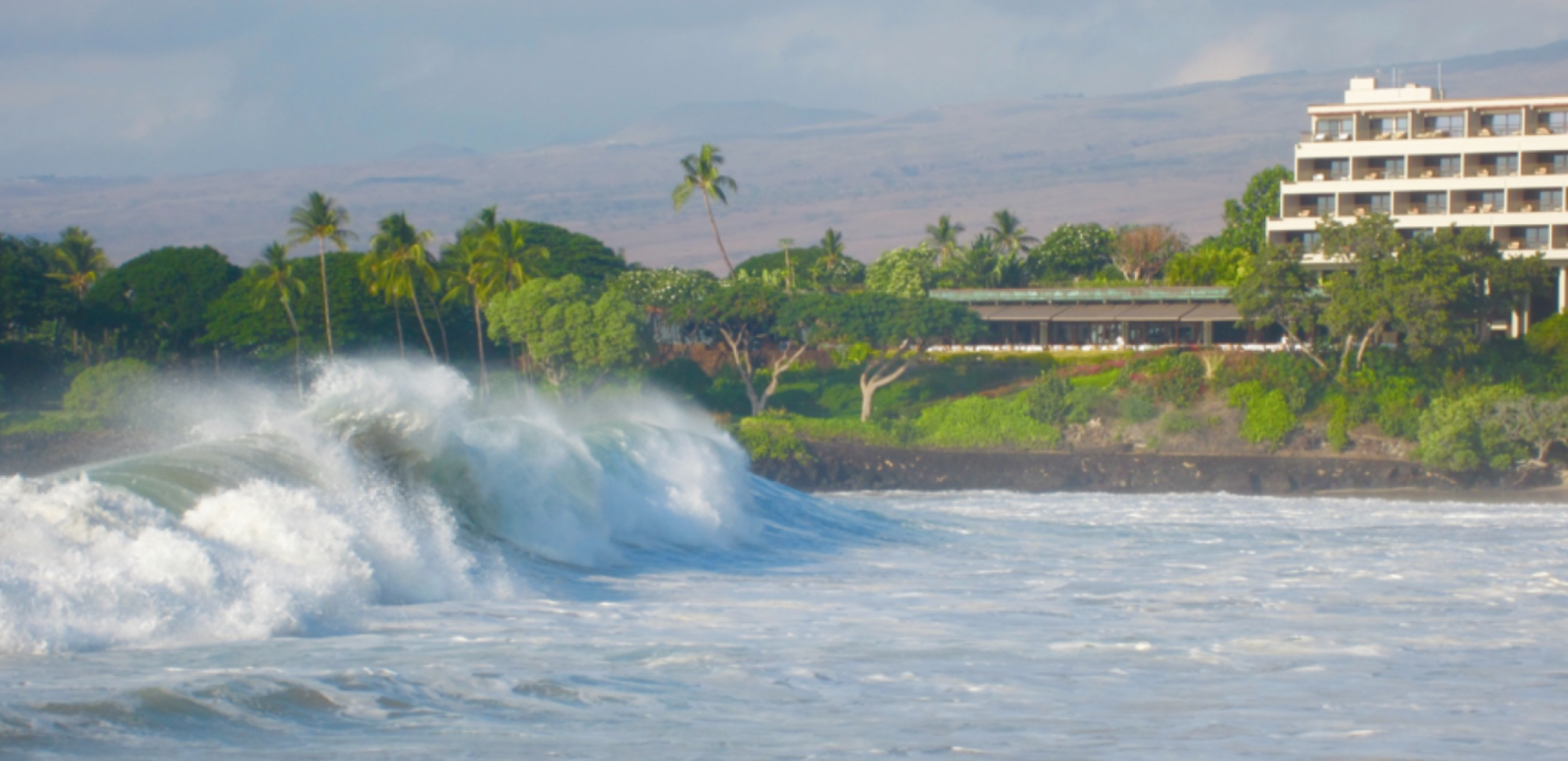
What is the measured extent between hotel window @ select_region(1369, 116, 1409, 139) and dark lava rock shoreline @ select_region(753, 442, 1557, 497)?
28591mm

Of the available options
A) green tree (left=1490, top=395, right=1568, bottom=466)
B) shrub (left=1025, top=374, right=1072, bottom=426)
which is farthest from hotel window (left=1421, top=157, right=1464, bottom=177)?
shrub (left=1025, top=374, right=1072, bottom=426)

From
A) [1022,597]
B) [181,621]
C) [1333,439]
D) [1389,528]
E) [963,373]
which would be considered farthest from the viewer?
[963,373]

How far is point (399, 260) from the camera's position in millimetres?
59781

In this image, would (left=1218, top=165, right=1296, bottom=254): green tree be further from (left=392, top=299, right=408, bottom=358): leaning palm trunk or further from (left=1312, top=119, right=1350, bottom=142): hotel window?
(left=392, top=299, right=408, bottom=358): leaning palm trunk

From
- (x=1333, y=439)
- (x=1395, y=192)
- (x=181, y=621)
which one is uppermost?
(x=1395, y=192)

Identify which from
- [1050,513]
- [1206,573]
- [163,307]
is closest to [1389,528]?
[1050,513]

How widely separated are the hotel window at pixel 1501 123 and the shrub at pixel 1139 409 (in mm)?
28144

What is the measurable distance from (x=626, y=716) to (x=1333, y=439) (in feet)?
139

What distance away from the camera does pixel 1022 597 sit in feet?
59.5

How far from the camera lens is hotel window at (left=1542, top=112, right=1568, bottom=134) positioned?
67.9m

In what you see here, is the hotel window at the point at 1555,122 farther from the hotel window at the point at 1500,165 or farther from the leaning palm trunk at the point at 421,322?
the leaning palm trunk at the point at 421,322

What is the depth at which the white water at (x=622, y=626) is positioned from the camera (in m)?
10.5

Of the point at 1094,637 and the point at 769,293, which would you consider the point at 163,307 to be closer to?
the point at 769,293

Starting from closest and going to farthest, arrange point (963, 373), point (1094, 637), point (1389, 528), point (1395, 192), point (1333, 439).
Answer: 1. point (1094, 637)
2. point (1389, 528)
3. point (1333, 439)
4. point (963, 373)
5. point (1395, 192)
